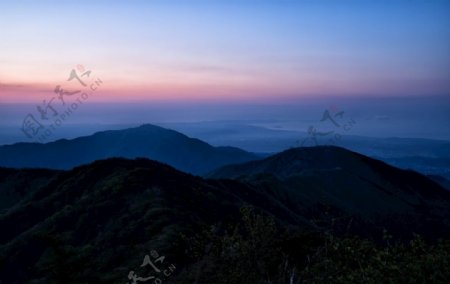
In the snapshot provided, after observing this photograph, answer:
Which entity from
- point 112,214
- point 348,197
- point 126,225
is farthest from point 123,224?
point 348,197

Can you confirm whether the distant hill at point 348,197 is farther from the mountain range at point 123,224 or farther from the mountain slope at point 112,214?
A: the mountain slope at point 112,214

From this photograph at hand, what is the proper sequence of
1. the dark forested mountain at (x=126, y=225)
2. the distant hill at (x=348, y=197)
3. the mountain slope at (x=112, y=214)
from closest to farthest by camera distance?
the dark forested mountain at (x=126, y=225) < the mountain slope at (x=112, y=214) < the distant hill at (x=348, y=197)

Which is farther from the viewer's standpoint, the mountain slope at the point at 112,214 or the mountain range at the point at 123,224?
the mountain slope at the point at 112,214

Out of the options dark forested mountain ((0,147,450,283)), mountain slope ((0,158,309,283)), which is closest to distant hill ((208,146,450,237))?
dark forested mountain ((0,147,450,283))

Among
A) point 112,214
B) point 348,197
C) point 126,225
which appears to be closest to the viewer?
point 126,225

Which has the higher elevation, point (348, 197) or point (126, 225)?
point (126, 225)

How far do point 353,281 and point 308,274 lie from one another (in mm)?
3324

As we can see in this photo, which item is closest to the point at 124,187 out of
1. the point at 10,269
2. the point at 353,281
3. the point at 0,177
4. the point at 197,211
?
the point at 197,211

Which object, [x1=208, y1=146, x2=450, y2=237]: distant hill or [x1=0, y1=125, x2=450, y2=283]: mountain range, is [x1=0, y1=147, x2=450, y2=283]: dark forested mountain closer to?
[x1=0, y1=125, x2=450, y2=283]: mountain range

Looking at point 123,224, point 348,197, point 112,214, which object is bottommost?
A: point 348,197

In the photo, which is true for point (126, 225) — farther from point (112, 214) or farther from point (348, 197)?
point (348, 197)

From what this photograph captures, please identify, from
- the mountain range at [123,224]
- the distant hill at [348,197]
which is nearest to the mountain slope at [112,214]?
the mountain range at [123,224]

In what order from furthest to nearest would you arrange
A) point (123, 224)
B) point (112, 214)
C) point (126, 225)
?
point (112, 214)
point (123, 224)
point (126, 225)

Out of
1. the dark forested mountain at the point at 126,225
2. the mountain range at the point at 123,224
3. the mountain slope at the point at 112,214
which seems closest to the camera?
the dark forested mountain at the point at 126,225
